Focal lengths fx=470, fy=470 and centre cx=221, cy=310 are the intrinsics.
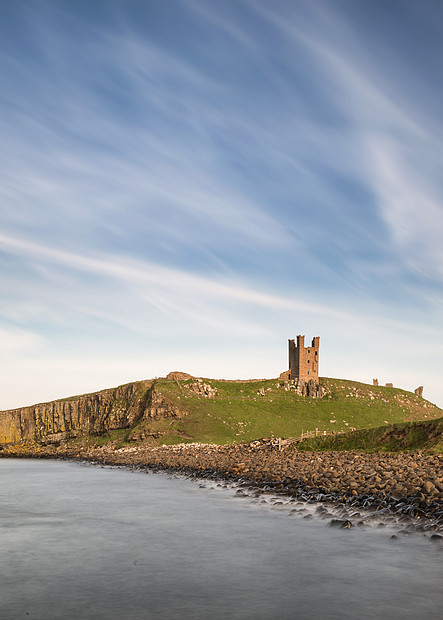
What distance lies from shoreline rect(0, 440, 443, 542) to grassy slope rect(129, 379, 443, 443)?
28.2 m

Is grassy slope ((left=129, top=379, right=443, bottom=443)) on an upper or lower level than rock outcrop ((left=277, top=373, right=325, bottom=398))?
lower

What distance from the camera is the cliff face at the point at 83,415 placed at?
304 ft

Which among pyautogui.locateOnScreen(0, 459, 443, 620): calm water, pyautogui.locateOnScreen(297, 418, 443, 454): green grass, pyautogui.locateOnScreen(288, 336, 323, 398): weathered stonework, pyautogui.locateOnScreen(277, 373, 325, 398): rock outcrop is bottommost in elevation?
pyautogui.locateOnScreen(0, 459, 443, 620): calm water

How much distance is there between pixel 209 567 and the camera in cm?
1463

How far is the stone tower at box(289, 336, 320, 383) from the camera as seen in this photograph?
391ft

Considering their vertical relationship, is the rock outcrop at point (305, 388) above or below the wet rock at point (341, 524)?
above

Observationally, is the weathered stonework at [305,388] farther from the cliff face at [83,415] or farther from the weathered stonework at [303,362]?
the cliff face at [83,415]

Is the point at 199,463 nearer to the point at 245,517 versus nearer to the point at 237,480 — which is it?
the point at 237,480

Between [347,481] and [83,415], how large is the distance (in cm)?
8480

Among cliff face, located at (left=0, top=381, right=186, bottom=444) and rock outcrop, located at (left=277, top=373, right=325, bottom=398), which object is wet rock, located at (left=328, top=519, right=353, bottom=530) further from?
rock outcrop, located at (left=277, top=373, right=325, bottom=398)

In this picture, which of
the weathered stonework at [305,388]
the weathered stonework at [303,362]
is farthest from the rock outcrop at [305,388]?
the weathered stonework at [303,362]

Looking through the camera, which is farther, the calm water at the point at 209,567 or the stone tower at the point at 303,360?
the stone tower at the point at 303,360

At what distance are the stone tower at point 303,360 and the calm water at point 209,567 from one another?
9573 centimetres

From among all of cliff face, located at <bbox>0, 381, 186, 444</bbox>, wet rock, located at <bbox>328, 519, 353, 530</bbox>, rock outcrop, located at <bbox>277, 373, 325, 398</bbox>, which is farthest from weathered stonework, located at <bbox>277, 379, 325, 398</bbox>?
wet rock, located at <bbox>328, 519, 353, 530</bbox>
